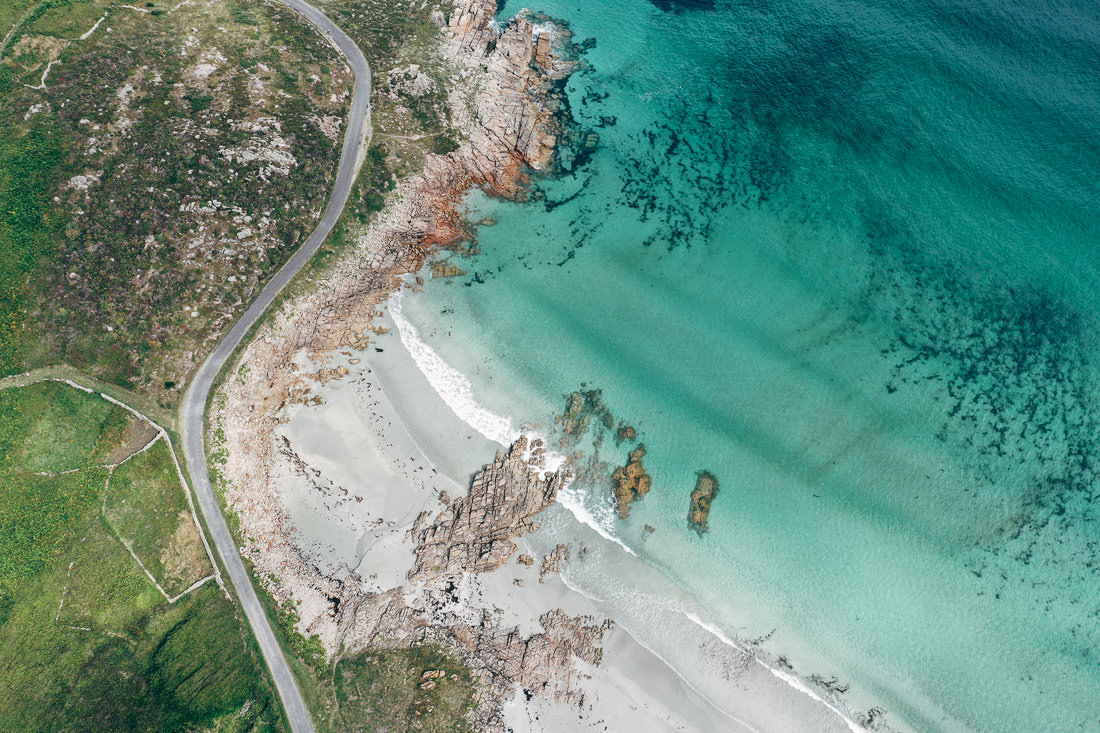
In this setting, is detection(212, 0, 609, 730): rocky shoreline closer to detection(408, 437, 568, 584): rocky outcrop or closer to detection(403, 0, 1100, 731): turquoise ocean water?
detection(408, 437, 568, 584): rocky outcrop

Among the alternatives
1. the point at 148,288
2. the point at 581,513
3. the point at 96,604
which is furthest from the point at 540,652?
the point at 148,288

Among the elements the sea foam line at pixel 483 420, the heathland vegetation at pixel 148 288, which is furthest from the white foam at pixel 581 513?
the heathland vegetation at pixel 148 288

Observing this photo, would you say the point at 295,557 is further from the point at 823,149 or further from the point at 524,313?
the point at 823,149

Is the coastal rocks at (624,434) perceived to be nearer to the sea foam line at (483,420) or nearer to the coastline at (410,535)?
the sea foam line at (483,420)

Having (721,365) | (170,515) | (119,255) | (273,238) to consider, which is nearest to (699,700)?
(721,365)

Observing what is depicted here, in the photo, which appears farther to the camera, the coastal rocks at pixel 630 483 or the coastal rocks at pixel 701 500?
the coastal rocks at pixel 630 483

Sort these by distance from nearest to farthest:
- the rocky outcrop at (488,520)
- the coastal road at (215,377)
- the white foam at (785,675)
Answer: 1. the coastal road at (215,377)
2. the white foam at (785,675)
3. the rocky outcrop at (488,520)
